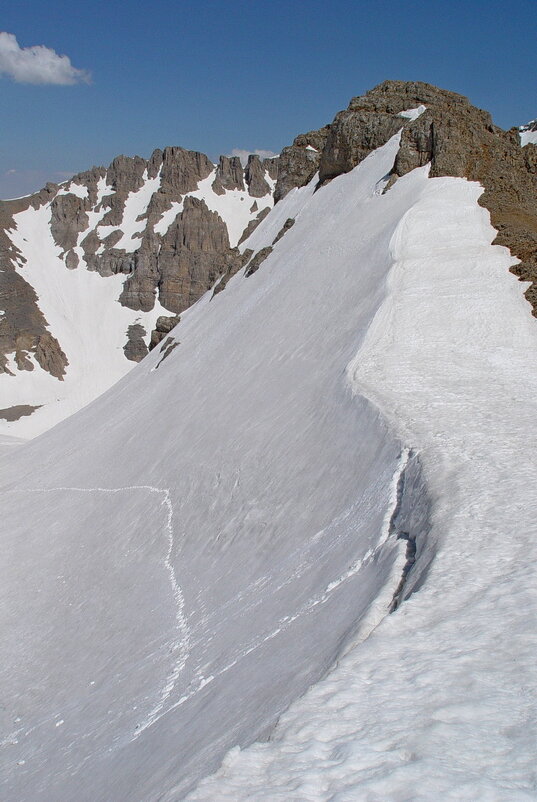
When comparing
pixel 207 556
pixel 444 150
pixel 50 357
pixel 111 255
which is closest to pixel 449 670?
pixel 207 556

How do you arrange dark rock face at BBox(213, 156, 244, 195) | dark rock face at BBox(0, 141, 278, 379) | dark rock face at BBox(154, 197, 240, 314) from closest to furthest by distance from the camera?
dark rock face at BBox(0, 141, 278, 379) → dark rock face at BBox(154, 197, 240, 314) → dark rock face at BBox(213, 156, 244, 195)

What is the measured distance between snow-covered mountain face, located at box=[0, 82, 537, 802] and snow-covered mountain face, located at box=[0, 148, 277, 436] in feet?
310

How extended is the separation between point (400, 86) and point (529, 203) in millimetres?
19606

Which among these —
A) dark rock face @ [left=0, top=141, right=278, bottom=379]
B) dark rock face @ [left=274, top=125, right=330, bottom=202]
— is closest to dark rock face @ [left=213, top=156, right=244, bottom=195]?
dark rock face @ [left=0, top=141, right=278, bottom=379]

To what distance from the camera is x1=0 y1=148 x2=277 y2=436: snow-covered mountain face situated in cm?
12425

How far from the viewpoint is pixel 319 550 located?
919 cm

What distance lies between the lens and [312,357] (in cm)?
1861

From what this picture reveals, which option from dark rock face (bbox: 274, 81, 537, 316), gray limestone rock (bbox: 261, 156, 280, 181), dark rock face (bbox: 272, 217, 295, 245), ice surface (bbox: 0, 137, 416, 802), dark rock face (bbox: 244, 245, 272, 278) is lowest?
ice surface (bbox: 0, 137, 416, 802)

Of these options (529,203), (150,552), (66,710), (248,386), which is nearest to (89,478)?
(248,386)

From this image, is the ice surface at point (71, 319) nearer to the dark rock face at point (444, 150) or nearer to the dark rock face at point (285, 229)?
the dark rock face at point (285, 229)

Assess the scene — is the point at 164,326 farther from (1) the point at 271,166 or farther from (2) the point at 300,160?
(1) the point at 271,166

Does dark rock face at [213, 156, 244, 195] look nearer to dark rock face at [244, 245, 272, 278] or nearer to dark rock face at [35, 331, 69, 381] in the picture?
dark rock face at [35, 331, 69, 381]

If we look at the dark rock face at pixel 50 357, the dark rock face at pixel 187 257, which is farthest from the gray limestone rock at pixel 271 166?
the dark rock face at pixel 50 357

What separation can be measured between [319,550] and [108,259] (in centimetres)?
15375
